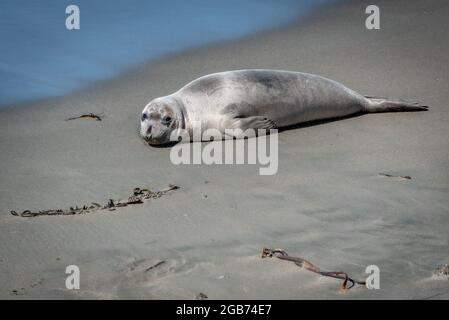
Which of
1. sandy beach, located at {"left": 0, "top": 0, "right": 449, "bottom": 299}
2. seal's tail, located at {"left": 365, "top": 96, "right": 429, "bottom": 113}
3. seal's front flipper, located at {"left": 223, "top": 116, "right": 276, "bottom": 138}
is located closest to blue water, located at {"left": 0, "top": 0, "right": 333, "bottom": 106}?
sandy beach, located at {"left": 0, "top": 0, "right": 449, "bottom": 299}

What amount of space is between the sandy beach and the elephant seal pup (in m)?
0.12

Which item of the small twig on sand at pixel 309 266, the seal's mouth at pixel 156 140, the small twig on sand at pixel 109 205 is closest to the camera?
the small twig on sand at pixel 309 266

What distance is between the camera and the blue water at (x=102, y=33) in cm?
668

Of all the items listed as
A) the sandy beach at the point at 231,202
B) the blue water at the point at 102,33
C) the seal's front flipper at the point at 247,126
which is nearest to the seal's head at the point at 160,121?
the sandy beach at the point at 231,202

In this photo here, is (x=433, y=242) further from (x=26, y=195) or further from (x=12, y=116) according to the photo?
(x=12, y=116)

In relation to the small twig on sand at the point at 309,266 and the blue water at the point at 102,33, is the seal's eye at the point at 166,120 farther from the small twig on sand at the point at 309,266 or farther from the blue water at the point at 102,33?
the small twig on sand at the point at 309,266

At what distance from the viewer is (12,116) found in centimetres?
568

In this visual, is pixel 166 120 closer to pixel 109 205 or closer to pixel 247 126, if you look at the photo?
pixel 247 126

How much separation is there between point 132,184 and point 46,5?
19.7ft

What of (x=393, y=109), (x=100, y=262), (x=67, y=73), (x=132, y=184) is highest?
(x=67, y=73)

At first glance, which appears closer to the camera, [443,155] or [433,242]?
[433,242]

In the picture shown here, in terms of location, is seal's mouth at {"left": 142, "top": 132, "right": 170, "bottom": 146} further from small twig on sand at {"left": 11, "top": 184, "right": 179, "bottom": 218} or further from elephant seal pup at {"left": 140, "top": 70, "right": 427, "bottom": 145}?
small twig on sand at {"left": 11, "top": 184, "right": 179, "bottom": 218}

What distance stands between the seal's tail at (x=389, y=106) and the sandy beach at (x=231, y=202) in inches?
2.5

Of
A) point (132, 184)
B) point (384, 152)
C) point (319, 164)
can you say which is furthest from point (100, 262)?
point (384, 152)
